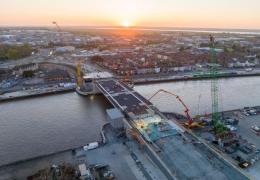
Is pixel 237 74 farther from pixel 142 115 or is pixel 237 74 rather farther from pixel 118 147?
pixel 118 147

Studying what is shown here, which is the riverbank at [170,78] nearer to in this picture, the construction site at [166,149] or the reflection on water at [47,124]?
the reflection on water at [47,124]

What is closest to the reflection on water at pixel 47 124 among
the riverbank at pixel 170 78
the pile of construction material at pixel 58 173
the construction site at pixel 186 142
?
the construction site at pixel 186 142

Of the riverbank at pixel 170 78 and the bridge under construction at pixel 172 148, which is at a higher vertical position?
the riverbank at pixel 170 78

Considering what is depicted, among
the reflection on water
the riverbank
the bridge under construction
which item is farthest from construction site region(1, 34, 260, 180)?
the riverbank

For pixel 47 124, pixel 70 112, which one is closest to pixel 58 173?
pixel 47 124

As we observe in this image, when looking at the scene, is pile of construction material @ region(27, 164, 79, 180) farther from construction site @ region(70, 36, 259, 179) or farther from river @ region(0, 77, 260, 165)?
construction site @ region(70, 36, 259, 179)

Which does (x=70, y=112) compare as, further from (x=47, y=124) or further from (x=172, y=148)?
(x=172, y=148)
